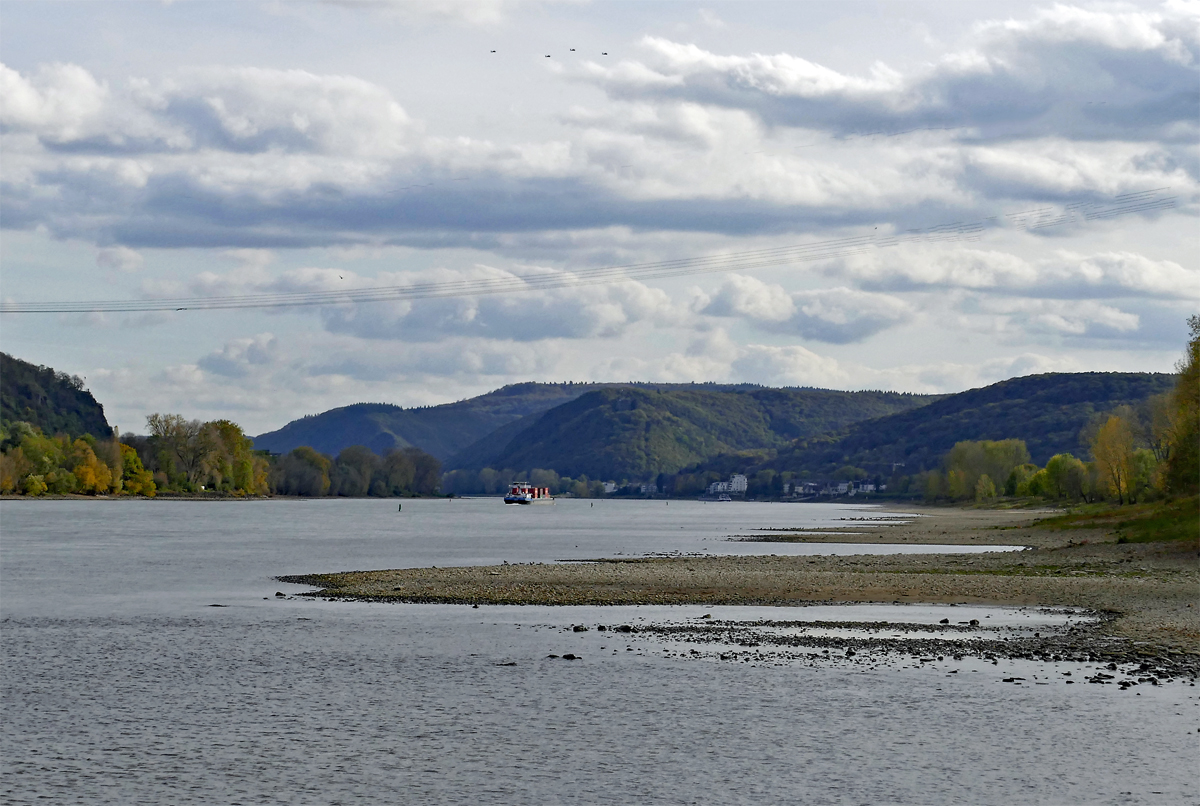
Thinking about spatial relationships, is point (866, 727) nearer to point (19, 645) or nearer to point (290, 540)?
point (19, 645)

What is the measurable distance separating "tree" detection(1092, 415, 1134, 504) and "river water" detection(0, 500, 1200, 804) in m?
104

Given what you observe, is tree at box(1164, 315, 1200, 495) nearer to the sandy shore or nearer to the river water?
the sandy shore

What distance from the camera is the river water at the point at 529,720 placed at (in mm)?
19609

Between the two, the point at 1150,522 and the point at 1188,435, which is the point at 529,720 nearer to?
the point at 1150,522

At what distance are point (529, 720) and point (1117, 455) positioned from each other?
126m

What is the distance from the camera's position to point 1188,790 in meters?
19.1

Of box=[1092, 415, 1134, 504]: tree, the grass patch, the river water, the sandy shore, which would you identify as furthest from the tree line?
the river water

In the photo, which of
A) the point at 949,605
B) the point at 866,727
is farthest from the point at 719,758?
the point at 949,605

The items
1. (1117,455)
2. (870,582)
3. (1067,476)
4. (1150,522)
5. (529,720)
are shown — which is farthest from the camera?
(1067,476)

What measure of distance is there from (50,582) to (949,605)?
39.7 m

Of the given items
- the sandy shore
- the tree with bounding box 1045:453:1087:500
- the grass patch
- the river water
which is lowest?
the river water

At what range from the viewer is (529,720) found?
967 inches

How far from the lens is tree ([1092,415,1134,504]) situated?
136500mm

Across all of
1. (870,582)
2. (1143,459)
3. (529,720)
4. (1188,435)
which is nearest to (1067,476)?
(1143,459)
